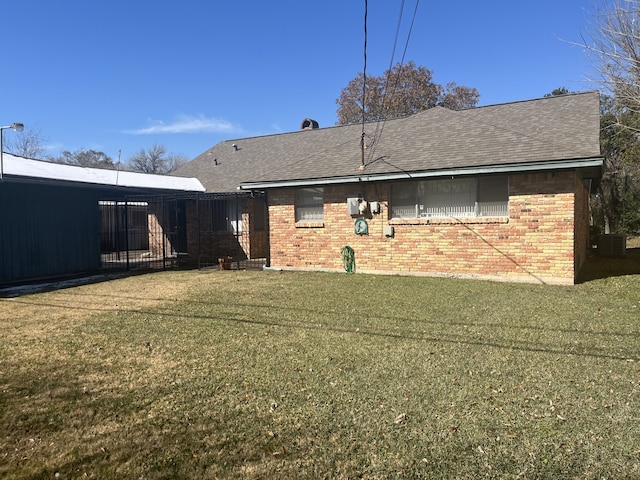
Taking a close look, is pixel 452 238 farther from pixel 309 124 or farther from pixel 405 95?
pixel 405 95

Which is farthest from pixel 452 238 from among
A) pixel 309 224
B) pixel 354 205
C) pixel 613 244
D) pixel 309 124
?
pixel 309 124

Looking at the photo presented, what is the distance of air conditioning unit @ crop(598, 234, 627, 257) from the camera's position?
51.6ft

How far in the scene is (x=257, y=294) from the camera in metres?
9.27

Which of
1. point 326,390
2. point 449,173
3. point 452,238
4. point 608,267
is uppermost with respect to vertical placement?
point 449,173

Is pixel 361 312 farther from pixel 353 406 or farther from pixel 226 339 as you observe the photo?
pixel 353 406

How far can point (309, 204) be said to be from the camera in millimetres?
12984

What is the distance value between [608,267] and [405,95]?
2440 centimetres

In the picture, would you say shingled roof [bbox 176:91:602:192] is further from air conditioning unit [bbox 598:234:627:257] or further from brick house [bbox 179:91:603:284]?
air conditioning unit [bbox 598:234:627:257]

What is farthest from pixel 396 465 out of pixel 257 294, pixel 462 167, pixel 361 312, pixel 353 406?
pixel 462 167

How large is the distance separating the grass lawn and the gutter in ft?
9.60

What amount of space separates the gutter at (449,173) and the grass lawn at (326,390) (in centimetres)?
293

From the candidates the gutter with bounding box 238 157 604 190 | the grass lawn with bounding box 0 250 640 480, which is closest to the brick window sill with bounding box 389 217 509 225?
the gutter with bounding box 238 157 604 190

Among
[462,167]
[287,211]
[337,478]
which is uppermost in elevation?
[462,167]

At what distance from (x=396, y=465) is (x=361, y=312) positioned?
14.7 feet
